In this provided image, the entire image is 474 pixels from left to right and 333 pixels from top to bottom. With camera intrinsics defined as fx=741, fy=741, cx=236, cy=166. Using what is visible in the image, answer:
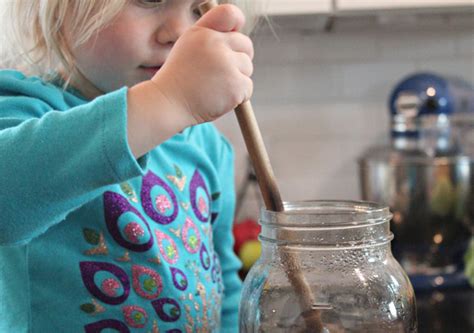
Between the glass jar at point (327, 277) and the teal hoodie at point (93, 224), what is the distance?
0.12 meters

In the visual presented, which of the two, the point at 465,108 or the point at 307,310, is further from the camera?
the point at 465,108

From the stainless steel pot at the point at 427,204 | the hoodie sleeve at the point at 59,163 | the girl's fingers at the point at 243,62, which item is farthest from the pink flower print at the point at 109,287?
the stainless steel pot at the point at 427,204

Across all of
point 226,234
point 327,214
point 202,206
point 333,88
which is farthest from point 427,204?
point 327,214

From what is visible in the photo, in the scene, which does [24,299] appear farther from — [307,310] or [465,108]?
[465,108]

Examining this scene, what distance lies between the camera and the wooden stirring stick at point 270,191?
520 millimetres

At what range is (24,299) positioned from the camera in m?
0.71

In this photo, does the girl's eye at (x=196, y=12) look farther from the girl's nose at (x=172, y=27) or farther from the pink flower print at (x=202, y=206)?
the pink flower print at (x=202, y=206)

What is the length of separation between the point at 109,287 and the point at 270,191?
0.25m

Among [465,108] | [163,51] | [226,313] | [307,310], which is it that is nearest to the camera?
[307,310]

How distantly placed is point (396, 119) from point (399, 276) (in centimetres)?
92

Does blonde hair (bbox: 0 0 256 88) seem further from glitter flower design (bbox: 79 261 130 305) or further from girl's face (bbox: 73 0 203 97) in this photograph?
glitter flower design (bbox: 79 261 130 305)

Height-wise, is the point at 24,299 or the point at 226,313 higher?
the point at 24,299

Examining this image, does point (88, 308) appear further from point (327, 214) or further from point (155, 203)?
point (327, 214)

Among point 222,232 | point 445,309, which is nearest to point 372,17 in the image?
point 445,309
